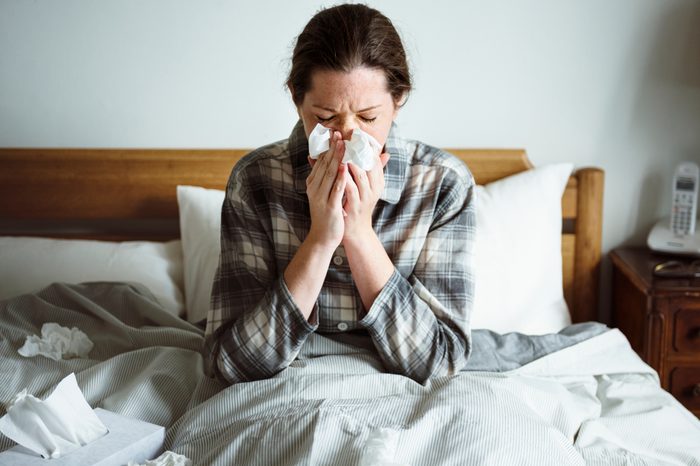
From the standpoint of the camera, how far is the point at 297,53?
1.37m

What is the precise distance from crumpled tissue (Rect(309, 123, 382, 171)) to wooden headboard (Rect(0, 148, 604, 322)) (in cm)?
88

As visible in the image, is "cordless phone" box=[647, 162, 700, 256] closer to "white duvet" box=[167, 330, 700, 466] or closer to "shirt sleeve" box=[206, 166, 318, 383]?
"white duvet" box=[167, 330, 700, 466]

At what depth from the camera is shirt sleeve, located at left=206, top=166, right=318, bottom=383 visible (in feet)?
4.56

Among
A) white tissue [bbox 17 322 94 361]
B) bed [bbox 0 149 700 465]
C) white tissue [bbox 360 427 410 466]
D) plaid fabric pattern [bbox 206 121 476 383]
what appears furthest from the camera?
white tissue [bbox 17 322 94 361]

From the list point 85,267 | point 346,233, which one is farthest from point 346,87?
point 85,267

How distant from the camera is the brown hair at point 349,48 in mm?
1315

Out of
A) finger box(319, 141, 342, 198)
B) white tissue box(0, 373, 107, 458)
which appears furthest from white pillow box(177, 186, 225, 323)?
white tissue box(0, 373, 107, 458)

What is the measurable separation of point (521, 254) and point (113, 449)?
1189mm

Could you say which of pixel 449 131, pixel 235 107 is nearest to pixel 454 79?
pixel 449 131

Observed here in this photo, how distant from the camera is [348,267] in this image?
1.50 meters

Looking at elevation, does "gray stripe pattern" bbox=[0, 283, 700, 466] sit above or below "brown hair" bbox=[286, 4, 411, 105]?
below

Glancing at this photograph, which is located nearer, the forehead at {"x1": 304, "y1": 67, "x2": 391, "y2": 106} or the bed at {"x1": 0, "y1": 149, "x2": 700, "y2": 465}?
the bed at {"x1": 0, "y1": 149, "x2": 700, "y2": 465}

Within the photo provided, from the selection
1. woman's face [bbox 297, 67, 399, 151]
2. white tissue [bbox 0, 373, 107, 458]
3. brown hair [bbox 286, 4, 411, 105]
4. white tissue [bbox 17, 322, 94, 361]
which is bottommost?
white tissue [bbox 17, 322, 94, 361]

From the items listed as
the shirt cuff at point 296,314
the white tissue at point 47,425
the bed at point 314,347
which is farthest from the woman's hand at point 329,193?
the white tissue at point 47,425
